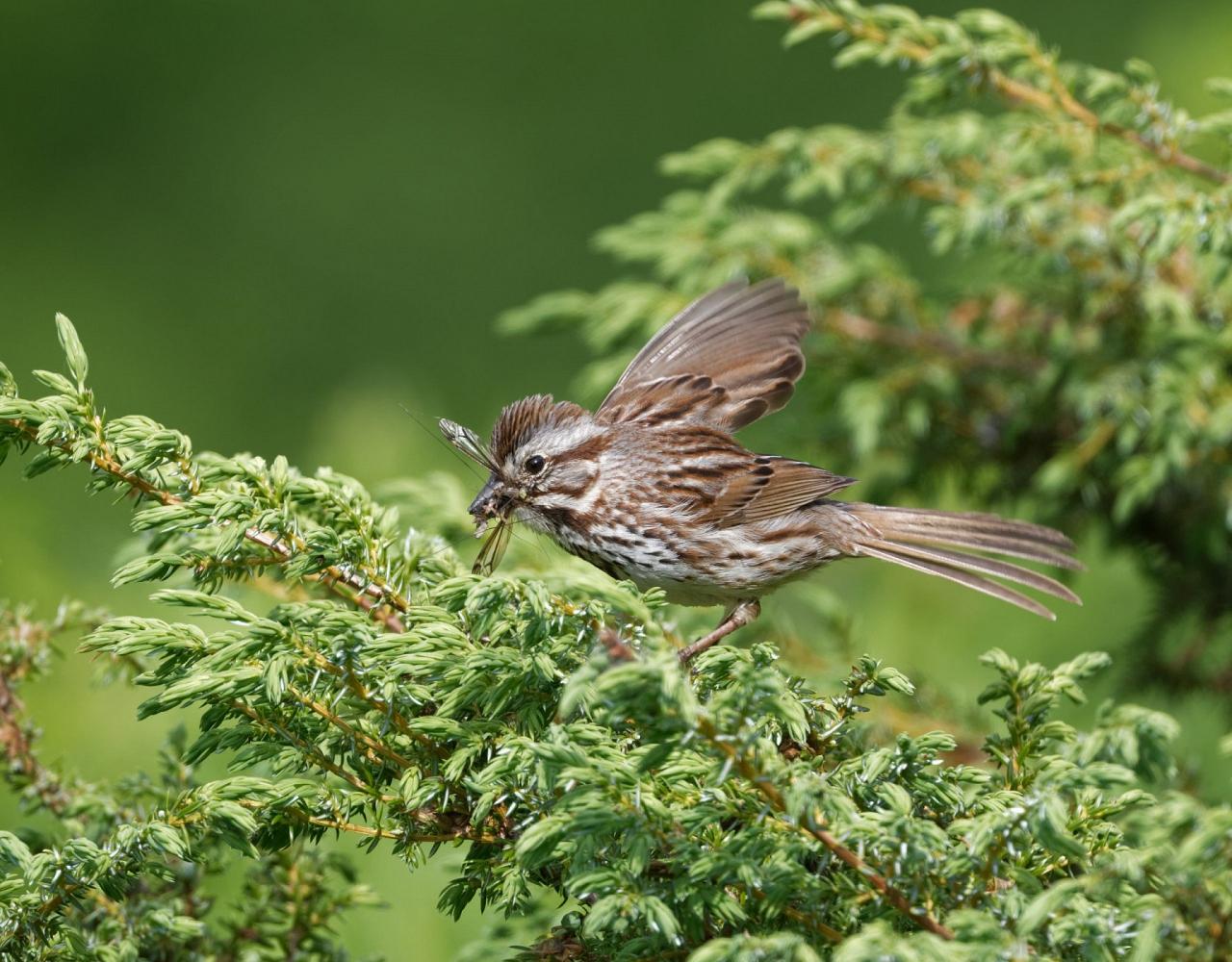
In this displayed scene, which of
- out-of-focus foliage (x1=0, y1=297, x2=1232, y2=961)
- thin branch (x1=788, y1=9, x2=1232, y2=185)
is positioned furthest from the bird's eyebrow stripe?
thin branch (x1=788, y1=9, x2=1232, y2=185)

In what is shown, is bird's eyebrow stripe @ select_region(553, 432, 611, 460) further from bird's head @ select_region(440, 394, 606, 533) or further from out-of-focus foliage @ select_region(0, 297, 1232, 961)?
out-of-focus foliage @ select_region(0, 297, 1232, 961)

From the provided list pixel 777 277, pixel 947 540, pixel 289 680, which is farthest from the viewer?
pixel 777 277

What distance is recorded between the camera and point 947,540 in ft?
9.50

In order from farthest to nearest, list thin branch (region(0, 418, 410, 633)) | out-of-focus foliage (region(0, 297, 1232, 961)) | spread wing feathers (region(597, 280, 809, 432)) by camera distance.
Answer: spread wing feathers (region(597, 280, 809, 432)), thin branch (region(0, 418, 410, 633)), out-of-focus foliage (region(0, 297, 1232, 961))

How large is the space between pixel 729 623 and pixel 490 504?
1.79ft

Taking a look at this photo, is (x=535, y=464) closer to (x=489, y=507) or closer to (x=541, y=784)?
(x=489, y=507)

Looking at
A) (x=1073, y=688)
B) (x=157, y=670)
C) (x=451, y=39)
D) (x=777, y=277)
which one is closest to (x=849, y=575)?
(x=777, y=277)

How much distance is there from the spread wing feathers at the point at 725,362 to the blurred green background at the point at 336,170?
6.93 feet

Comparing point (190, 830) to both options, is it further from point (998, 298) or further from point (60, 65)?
point (60, 65)

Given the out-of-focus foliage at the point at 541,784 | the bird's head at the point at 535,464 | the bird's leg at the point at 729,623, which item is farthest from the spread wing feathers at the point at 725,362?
the out-of-focus foliage at the point at 541,784

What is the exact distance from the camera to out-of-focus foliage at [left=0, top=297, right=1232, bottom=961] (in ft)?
4.56

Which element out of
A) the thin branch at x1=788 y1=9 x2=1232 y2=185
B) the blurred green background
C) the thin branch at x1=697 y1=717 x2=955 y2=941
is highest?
the blurred green background

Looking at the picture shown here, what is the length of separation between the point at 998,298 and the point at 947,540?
0.69 metres

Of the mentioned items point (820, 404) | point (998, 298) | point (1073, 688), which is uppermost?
point (998, 298)
